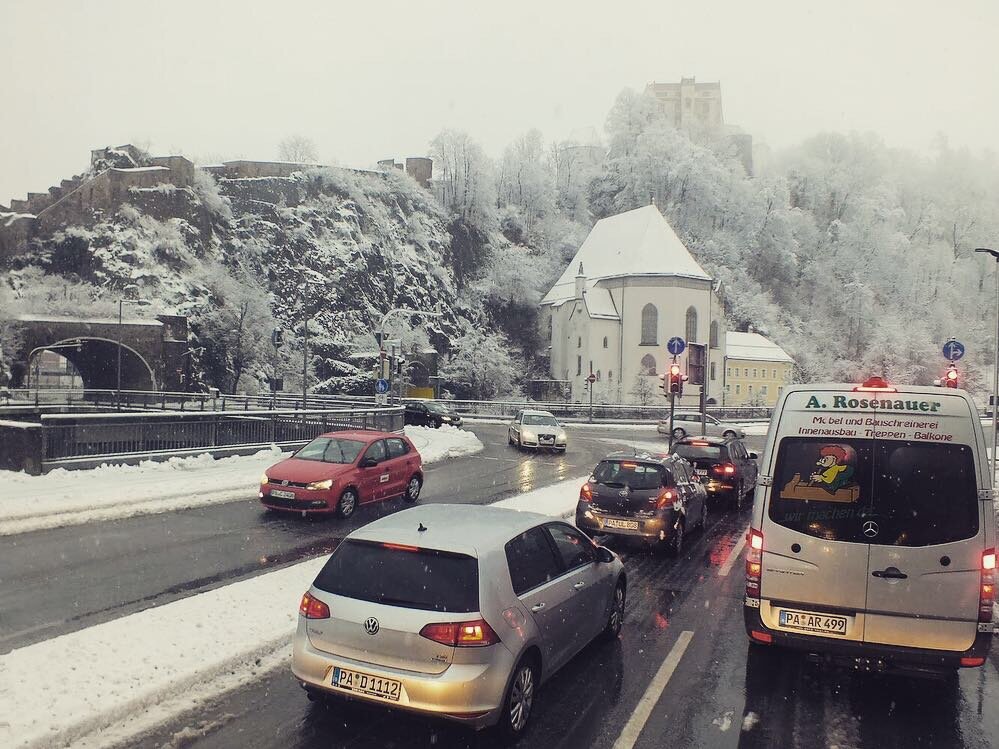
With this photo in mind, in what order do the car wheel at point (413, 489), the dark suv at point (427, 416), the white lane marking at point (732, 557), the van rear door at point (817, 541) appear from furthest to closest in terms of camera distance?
the dark suv at point (427, 416), the car wheel at point (413, 489), the white lane marking at point (732, 557), the van rear door at point (817, 541)

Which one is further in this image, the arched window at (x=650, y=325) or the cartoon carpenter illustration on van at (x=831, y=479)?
the arched window at (x=650, y=325)

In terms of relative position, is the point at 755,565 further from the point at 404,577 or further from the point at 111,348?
the point at 111,348

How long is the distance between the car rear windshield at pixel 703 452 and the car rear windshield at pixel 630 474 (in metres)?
5.32

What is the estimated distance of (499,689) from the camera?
4.64m

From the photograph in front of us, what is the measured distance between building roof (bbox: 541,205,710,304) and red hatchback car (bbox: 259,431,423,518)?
61474mm

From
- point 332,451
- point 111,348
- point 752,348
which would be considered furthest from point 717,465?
point 752,348

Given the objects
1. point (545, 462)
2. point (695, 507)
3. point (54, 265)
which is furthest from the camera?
point (54, 265)

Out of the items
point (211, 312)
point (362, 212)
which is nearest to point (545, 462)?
point (211, 312)

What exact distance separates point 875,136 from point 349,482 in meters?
136

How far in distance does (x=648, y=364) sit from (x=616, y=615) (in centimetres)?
6753

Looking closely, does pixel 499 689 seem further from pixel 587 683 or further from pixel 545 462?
pixel 545 462

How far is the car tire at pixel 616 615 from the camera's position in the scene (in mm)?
6926

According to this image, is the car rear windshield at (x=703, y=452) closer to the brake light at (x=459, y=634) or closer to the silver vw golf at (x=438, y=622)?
the silver vw golf at (x=438, y=622)

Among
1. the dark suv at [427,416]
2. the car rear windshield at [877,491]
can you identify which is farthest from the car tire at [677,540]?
the dark suv at [427,416]
